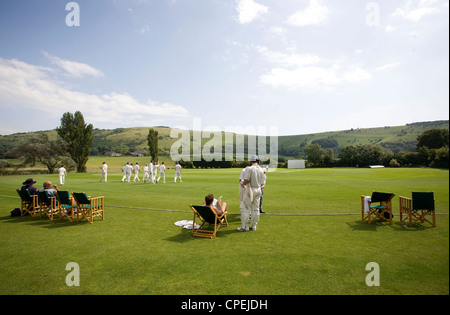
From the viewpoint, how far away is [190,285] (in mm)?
4430

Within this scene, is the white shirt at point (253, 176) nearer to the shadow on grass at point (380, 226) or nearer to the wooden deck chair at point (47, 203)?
the shadow on grass at point (380, 226)

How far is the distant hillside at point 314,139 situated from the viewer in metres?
120

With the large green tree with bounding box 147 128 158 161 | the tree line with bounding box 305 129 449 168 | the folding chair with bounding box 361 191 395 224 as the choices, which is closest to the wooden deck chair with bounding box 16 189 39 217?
the folding chair with bounding box 361 191 395 224

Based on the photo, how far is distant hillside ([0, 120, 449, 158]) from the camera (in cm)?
12030

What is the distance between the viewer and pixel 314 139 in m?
158

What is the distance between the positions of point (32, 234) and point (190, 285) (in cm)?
638

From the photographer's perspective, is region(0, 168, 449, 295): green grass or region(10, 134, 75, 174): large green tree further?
region(10, 134, 75, 174): large green tree

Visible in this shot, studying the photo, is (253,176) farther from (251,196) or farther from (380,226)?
(380,226)

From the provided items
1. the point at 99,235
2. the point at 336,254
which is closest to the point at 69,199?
the point at 99,235

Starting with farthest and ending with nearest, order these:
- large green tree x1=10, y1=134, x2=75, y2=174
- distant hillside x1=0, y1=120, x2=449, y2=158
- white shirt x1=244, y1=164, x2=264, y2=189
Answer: distant hillside x1=0, y1=120, x2=449, y2=158
large green tree x1=10, y1=134, x2=75, y2=174
white shirt x1=244, y1=164, x2=264, y2=189

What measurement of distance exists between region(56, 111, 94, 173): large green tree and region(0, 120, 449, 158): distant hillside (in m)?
48.7

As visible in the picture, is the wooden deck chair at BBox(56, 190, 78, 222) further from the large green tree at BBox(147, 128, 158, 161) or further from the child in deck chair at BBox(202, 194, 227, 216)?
the large green tree at BBox(147, 128, 158, 161)

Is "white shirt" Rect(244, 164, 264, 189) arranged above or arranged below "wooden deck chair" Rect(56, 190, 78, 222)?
above
